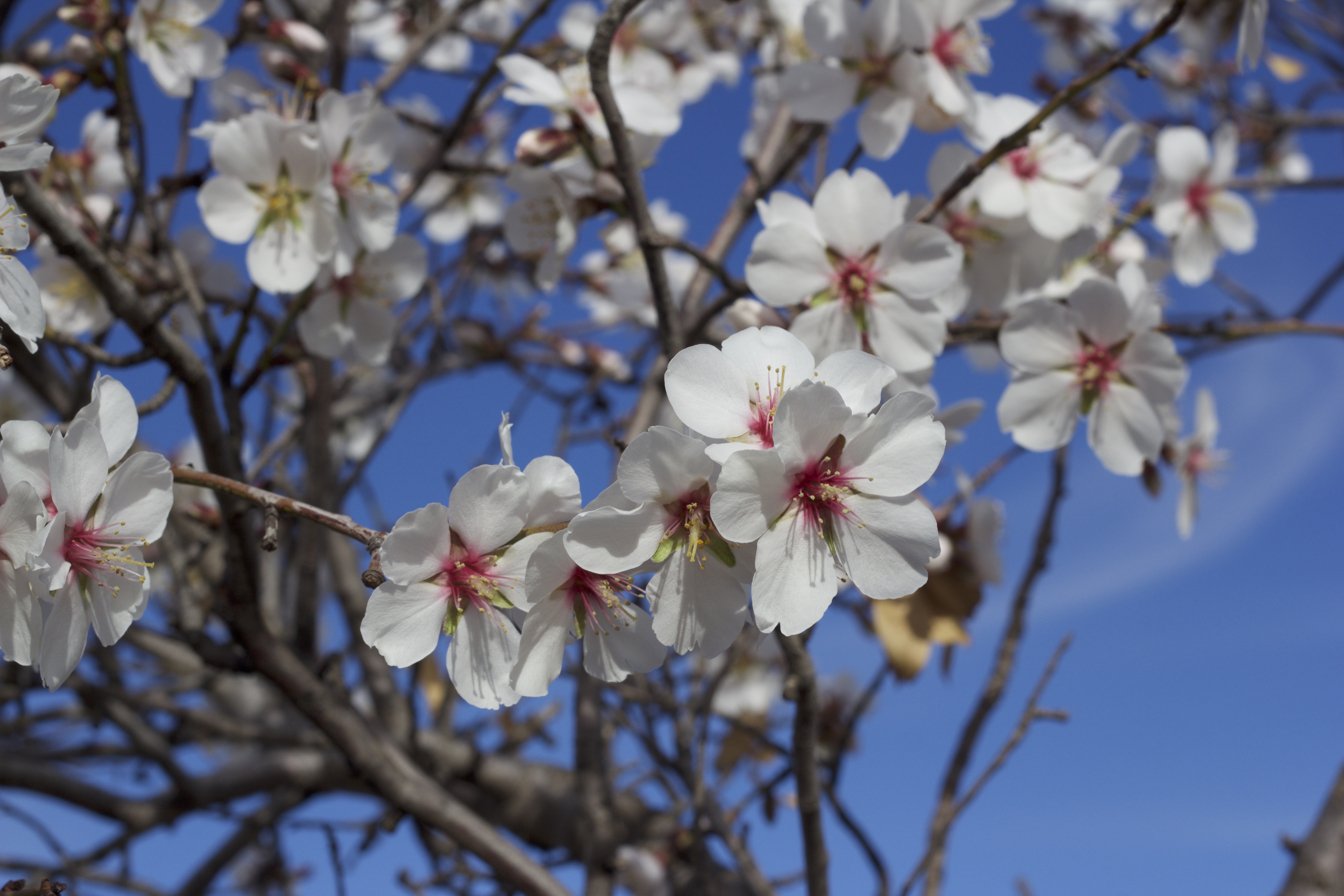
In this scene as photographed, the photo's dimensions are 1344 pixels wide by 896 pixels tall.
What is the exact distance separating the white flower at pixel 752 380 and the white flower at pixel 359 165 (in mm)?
833

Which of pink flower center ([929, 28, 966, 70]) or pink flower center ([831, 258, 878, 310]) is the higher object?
pink flower center ([929, 28, 966, 70])

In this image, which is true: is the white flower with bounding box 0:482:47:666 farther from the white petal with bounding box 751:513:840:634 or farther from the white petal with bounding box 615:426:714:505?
the white petal with bounding box 751:513:840:634

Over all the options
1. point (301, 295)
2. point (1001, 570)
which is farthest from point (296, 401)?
point (1001, 570)

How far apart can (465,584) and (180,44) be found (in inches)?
58.8

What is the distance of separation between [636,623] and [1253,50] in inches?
55.3

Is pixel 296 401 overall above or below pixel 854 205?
above

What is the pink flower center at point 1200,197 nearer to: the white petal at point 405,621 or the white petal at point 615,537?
the white petal at point 615,537

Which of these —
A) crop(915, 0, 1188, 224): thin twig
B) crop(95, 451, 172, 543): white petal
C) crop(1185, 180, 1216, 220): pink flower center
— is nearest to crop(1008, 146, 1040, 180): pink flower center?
crop(915, 0, 1188, 224): thin twig

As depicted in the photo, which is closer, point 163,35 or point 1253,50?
point 1253,50

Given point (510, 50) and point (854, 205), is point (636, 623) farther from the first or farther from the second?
point (510, 50)

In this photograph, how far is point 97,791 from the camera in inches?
87.7

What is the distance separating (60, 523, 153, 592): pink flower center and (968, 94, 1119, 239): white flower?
1332 millimetres

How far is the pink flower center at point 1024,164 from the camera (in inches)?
65.8

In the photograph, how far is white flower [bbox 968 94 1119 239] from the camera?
5.35ft
